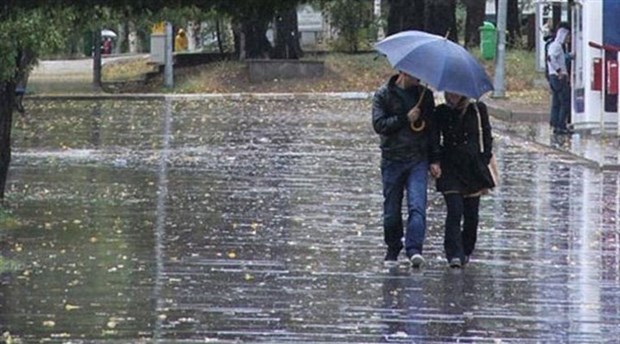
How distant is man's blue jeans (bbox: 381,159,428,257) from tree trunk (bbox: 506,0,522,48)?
1474 inches

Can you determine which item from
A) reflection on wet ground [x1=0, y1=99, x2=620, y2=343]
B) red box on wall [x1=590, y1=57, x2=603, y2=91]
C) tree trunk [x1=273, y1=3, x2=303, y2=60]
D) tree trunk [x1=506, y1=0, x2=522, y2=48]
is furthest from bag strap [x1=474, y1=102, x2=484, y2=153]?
tree trunk [x1=506, y1=0, x2=522, y2=48]

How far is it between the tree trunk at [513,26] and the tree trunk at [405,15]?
449 cm

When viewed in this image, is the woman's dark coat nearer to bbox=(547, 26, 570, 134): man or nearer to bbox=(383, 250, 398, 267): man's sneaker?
bbox=(383, 250, 398, 267): man's sneaker

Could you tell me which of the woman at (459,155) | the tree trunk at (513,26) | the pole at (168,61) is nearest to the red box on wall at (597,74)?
the woman at (459,155)

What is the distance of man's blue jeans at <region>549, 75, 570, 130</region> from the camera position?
1044 inches

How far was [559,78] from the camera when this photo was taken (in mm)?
26516

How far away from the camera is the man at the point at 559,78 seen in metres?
26.4

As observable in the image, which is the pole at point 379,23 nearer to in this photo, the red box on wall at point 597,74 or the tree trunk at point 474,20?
the tree trunk at point 474,20

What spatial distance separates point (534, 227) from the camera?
15.1 meters

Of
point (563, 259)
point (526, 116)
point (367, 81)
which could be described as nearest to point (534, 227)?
point (563, 259)

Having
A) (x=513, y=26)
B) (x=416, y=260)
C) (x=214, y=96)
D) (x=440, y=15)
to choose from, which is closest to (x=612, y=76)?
(x=416, y=260)

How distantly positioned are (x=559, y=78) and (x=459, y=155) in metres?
14.7

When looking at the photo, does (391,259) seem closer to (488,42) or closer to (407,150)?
(407,150)

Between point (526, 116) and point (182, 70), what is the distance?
19223 millimetres
